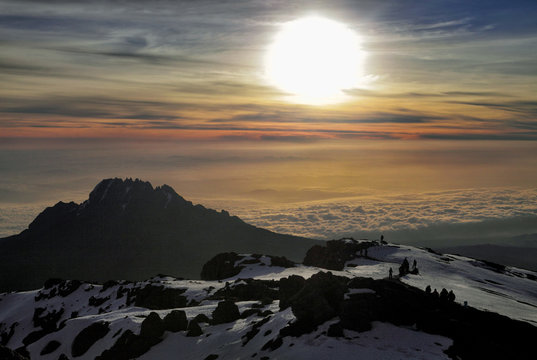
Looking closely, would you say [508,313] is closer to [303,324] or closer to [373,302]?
[373,302]

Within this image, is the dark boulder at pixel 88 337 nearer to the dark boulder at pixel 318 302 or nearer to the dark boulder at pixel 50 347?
the dark boulder at pixel 50 347

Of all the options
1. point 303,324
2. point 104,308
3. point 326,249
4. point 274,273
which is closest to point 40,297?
point 104,308

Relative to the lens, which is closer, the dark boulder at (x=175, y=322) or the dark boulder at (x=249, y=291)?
the dark boulder at (x=175, y=322)

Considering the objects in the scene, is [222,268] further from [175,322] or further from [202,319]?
[175,322]

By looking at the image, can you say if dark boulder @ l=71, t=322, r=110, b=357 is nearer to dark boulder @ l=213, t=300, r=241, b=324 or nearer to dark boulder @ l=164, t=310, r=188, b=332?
dark boulder @ l=164, t=310, r=188, b=332

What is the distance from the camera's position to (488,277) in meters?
110

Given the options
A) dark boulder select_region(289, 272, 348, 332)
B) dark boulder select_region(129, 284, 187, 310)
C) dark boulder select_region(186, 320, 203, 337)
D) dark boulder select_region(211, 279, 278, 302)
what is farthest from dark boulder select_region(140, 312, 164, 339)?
dark boulder select_region(129, 284, 187, 310)

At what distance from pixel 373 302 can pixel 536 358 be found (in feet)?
51.7

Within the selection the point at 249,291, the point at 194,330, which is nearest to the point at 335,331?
the point at 194,330

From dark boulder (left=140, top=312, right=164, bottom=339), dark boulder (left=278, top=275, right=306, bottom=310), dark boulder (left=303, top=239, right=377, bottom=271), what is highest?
dark boulder (left=278, top=275, right=306, bottom=310)

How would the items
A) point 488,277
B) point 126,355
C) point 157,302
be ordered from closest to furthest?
1. point 126,355
2. point 157,302
3. point 488,277

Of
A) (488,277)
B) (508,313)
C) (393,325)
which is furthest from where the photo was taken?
(488,277)

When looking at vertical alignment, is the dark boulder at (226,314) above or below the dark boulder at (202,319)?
above

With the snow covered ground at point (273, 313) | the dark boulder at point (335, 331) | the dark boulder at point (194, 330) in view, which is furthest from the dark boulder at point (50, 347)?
the dark boulder at point (335, 331)
